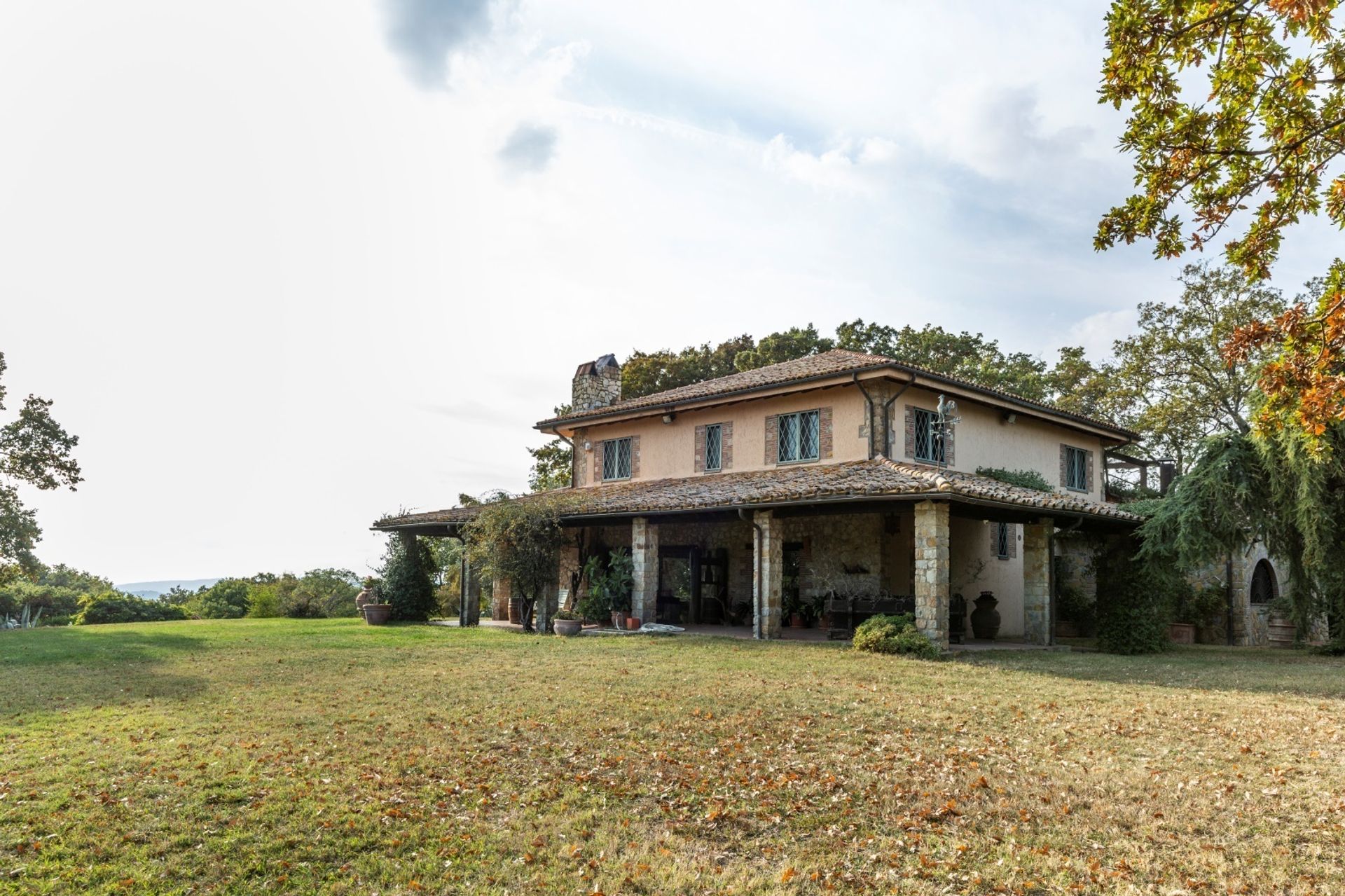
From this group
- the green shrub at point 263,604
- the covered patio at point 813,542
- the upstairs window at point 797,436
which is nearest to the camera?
the covered patio at point 813,542

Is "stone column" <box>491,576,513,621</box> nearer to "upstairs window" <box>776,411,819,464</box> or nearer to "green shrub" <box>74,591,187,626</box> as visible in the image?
"upstairs window" <box>776,411,819,464</box>

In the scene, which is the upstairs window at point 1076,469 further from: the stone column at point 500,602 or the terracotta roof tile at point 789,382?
the stone column at point 500,602

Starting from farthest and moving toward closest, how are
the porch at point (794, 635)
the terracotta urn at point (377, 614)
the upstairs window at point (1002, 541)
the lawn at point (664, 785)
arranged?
the terracotta urn at point (377, 614), the upstairs window at point (1002, 541), the porch at point (794, 635), the lawn at point (664, 785)

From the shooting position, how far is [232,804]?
5.88 m

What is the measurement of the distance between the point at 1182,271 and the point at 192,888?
110 ft

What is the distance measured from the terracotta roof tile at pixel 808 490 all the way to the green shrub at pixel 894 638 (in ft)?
7.26

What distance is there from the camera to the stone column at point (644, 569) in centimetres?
1950

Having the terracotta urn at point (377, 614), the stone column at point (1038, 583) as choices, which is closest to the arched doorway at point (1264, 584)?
the stone column at point (1038, 583)

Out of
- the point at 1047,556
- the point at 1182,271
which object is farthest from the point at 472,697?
the point at 1182,271

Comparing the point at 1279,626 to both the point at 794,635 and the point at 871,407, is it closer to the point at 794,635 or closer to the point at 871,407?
the point at 871,407

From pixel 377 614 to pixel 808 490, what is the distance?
43.2ft

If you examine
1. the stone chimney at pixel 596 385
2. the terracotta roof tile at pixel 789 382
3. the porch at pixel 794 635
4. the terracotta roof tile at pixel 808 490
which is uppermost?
the stone chimney at pixel 596 385

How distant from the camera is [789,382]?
1939cm

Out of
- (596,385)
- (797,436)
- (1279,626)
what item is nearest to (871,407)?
(797,436)
